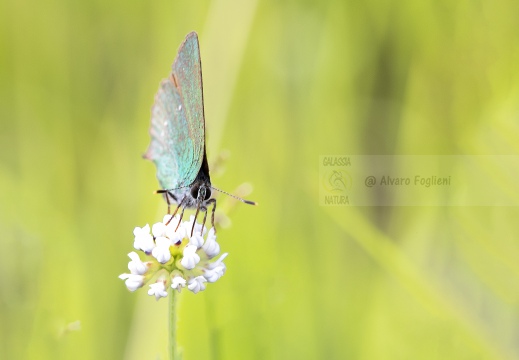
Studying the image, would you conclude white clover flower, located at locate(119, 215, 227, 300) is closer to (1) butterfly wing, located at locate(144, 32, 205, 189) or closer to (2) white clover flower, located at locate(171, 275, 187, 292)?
(2) white clover flower, located at locate(171, 275, 187, 292)

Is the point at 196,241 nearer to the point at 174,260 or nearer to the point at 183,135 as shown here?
the point at 174,260

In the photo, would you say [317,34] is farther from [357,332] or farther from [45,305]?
[45,305]

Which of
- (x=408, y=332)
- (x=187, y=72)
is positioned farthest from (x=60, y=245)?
(x=408, y=332)

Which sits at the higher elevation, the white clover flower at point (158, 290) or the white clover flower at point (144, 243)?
the white clover flower at point (144, 243)

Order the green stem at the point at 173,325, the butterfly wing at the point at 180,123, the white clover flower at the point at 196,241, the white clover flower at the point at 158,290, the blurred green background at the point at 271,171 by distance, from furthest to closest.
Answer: the blurred green background at the point at 271,171 → the butterfly wing at the point at 180,123 → the white clover flower at the point at 196,241 → the white clover flower at the point at 158,290 → the green stem at the point at 173,325

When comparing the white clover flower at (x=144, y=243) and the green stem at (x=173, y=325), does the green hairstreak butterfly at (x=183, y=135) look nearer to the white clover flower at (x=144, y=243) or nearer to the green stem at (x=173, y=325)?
the white clover flower at (x=144, y=243)

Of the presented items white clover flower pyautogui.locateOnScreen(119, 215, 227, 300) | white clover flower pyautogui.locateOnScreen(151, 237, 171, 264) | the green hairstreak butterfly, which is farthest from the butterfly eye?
white clover flower pyautogui.locateOnScreen(151, 237, 171, 264)

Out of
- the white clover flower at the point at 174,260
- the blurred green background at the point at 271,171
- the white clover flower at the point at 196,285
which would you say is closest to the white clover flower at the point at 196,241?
the white clover flower at the point at 174,260

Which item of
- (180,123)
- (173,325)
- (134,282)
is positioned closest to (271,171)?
(180,123)
